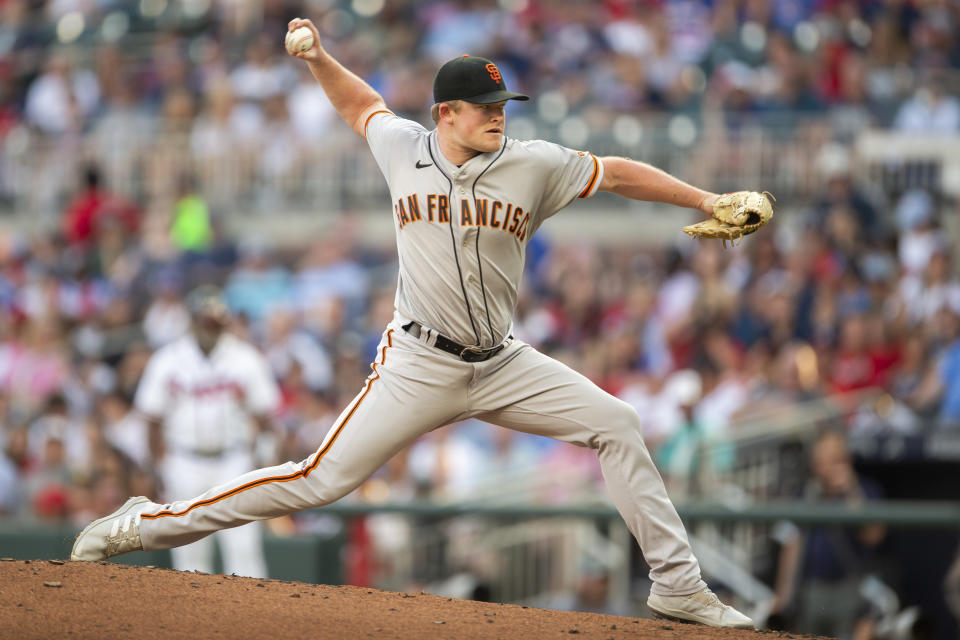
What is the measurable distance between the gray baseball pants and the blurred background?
281 cm

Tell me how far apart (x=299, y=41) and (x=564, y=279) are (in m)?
6.61

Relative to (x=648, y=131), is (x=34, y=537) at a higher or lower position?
lower

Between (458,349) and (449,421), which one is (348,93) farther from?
(449,421)

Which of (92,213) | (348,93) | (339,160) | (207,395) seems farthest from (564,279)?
(348,93)

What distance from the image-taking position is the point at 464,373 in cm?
509

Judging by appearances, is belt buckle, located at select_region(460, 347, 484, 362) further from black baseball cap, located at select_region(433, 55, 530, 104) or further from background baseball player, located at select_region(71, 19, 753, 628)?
black baseball cap, located at select_region(433, 55, 530, 104)

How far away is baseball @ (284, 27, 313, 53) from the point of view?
5102 millimetres

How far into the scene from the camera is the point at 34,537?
28.0ft

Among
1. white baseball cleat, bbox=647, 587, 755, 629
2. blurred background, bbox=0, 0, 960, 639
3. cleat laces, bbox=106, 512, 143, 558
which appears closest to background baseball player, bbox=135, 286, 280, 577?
blurred background, bbox=0, 0, 960, 639

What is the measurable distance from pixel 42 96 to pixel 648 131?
740cm

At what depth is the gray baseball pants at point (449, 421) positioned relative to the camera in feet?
16.6

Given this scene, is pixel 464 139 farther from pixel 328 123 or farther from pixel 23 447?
pixel 328 123

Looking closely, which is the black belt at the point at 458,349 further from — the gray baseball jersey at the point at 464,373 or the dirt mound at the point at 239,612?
the dirt mound at the point at 239,612

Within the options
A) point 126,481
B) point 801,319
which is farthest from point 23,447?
point 801,319
